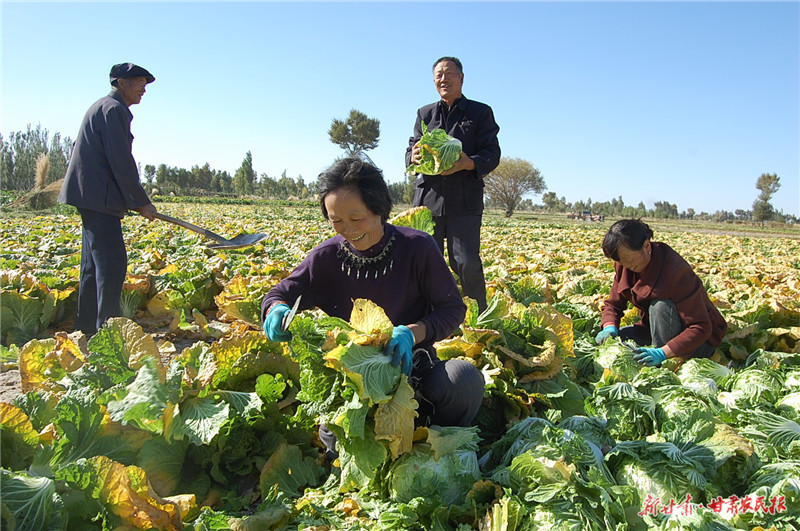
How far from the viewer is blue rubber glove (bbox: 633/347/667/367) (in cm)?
328

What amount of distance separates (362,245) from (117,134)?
281 centimetres

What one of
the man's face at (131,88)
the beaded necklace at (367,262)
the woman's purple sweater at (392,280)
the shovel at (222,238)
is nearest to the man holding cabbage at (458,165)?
the woman's purple sweater at (392,280)

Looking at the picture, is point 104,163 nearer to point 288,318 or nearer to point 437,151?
point 437,151

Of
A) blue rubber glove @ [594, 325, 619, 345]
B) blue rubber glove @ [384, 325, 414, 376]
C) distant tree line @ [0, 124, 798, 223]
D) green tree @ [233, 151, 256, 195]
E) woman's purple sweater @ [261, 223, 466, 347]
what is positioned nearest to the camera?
blue rubber glove @ [384, 325, 414, 376]

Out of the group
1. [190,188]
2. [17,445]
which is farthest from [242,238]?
Result: [190,188]

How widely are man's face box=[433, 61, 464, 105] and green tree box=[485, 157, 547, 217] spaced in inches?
1942

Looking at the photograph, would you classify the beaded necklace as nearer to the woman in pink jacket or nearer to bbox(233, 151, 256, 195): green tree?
the woman in pink jacket

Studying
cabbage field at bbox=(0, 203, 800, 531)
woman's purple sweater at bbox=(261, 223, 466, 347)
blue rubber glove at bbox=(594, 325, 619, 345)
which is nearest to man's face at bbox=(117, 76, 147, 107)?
cabbage field at bbox=(0, 203, 800, 531)

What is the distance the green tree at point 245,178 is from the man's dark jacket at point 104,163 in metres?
58.5

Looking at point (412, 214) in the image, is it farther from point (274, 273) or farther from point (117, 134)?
point (274, 273)

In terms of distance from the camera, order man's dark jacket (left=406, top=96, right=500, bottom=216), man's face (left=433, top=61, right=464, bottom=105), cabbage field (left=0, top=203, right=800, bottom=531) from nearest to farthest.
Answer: cabbage field (left=0, top=203, right=800, bottom=531), man's face (left=433, top=61, right=464, bottom=105), man's dark jacket (left=406, top=96, right=500, bottom=216)

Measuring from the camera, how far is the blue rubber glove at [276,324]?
2.24m

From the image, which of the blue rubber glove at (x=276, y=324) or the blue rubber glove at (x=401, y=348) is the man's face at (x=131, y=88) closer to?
the blue rubber glove at (x=276, y=324)

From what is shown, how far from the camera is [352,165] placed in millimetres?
2246
